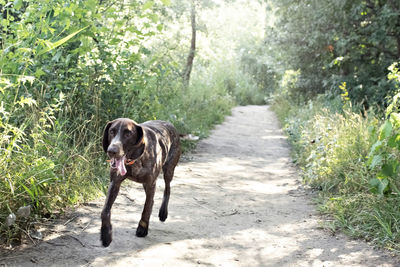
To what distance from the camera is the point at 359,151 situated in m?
6.11

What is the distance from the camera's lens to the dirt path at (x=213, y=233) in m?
3.71

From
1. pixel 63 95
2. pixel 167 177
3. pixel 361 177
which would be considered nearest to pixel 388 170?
pixel 361 177

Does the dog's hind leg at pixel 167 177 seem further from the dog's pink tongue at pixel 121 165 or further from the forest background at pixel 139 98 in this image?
the dog's pink tongue at pixel 121 165

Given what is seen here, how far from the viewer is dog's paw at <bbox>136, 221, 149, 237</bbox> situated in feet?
13.5

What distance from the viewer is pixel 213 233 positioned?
4562 millimetres

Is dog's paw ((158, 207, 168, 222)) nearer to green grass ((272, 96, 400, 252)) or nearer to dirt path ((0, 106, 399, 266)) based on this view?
dirt path ((0, 106, 399, 266))

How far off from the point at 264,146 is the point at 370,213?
20.1ft

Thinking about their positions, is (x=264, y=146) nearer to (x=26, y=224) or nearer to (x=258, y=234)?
(x=258, y=234)

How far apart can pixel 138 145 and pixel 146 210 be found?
0.75 metres

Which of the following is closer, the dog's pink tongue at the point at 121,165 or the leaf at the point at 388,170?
the dog's pink tongue at the point at 121,165

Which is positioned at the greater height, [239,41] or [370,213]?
[239,41]

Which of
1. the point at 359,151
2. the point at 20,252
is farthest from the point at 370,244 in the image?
the point at 20,252

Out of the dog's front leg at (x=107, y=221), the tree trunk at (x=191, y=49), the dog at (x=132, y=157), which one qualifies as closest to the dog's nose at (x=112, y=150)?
the dog at (x=132, y=157)

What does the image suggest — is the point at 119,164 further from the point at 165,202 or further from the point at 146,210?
the point at 165,202
